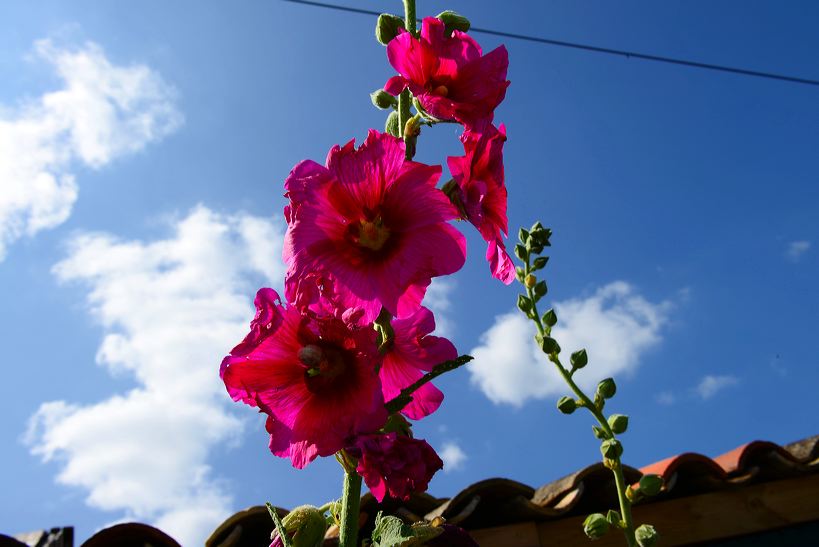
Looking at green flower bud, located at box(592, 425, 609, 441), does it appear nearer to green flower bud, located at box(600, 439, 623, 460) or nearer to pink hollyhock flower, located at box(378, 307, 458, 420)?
green flower bud, located at box(600, 439, 623, 460)

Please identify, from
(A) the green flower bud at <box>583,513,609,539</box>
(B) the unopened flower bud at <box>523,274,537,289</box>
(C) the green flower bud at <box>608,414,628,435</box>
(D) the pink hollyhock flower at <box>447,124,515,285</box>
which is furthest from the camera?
(B) the unopened flower bud at <box>523,274,537,289</box>

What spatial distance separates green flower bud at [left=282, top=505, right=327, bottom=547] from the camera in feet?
2.78

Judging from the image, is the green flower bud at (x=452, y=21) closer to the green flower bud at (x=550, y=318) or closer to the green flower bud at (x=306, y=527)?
the green flower bud at (x=306, y=527)

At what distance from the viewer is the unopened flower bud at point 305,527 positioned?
0.85 m

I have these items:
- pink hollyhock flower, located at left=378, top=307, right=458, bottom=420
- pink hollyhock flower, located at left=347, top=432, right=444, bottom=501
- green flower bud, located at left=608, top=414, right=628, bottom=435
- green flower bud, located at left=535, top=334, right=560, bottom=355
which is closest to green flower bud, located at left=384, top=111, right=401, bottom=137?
pink hollyhock flower, located at left=378, top=307, right=458, bottom=420

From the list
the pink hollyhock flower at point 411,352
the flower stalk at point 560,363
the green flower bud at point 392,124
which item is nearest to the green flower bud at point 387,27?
the green flower bud at point 392,124

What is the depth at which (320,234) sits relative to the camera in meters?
0.91

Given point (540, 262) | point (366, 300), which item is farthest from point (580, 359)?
point (366, 300)

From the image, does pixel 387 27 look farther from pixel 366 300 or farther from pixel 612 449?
pixel 612 449

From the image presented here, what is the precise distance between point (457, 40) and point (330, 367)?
0.56 meters

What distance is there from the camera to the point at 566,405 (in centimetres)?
186

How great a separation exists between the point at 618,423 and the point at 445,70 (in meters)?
1.20

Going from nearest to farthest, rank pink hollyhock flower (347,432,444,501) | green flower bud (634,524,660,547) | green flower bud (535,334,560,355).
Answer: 1. pink hollyhock flower (347,432,444,501)
2. green flower bud (634,524,660,547)
3. green flower bud (535,334,560,355)

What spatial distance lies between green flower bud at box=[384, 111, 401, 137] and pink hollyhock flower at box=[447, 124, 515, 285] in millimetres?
158
